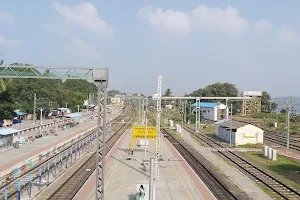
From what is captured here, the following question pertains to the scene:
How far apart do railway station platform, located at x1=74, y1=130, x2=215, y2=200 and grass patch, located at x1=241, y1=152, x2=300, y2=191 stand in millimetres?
7160

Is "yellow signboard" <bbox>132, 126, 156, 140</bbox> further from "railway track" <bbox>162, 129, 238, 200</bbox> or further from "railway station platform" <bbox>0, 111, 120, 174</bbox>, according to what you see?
"railway station platform" <bbox>0, 111, 120, 174</bbox>

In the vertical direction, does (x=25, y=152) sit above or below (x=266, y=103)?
below

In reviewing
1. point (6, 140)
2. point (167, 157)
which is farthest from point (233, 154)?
point (6, 140)

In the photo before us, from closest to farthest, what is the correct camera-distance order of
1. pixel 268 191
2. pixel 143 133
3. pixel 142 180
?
pixel 268 191 → pixel 142 180 → pixel 143 133

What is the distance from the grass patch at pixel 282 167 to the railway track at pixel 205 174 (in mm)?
5357

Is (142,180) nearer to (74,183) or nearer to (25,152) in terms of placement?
(74,183)

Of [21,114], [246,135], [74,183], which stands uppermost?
[21,114]

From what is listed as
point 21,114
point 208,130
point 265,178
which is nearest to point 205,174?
point 265,178

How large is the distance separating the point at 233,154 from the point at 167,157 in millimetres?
8721

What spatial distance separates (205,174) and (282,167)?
28.4ft

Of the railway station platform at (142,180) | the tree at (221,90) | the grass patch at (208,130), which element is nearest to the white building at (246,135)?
the railway station platform at (142,180)

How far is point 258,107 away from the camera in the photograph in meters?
118

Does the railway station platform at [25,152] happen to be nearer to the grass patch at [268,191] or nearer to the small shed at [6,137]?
the small shed at [6,137]

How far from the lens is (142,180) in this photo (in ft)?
80.2
